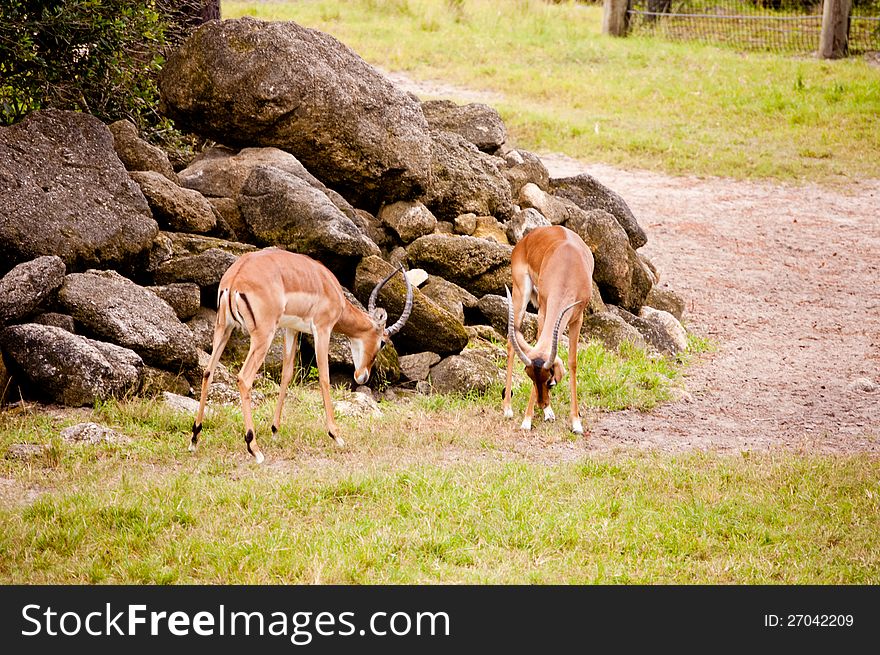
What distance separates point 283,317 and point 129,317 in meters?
1.42

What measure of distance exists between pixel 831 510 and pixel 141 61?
7.75m

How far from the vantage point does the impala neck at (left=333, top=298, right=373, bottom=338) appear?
24.7 ft

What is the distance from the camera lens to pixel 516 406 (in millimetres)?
8367

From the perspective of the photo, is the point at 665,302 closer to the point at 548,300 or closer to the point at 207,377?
the point at 548,300

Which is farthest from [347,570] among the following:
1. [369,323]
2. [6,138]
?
[6,138]

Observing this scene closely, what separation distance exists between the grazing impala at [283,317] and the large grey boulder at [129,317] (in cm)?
84

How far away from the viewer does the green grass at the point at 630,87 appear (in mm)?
17172

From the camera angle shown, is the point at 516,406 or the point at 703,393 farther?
the point at 703,393

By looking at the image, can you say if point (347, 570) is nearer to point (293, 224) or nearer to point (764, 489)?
point (764, 489)

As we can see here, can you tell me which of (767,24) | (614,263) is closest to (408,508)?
(614,263)

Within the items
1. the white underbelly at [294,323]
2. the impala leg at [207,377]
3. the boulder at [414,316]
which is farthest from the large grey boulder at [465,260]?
the impala leg at [207,377]

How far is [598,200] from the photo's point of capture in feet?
40.3

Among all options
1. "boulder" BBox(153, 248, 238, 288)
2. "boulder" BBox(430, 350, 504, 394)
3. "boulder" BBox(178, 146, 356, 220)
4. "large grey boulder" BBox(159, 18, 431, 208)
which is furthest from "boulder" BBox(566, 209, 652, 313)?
"boulder" BBox(153, 248, 238, 288)

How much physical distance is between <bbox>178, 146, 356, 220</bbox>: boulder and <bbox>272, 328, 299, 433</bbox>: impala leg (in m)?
2.46
